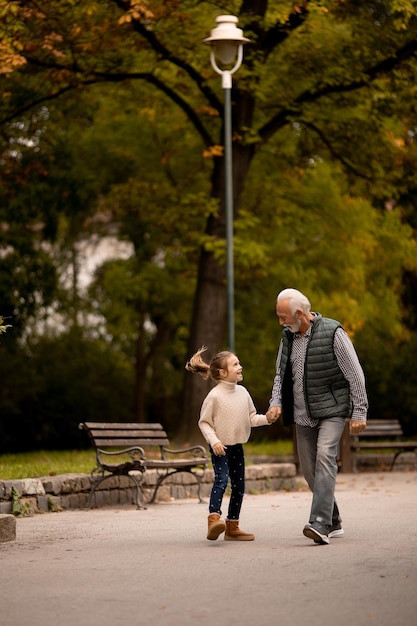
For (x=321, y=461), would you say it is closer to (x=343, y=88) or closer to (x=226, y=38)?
(x=226, y=38)

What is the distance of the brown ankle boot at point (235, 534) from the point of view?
34.8ft

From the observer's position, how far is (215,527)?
10328 mm

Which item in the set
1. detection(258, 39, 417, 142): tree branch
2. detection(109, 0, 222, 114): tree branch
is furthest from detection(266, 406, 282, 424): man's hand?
detection(258, 39, 417, 142): tree branch

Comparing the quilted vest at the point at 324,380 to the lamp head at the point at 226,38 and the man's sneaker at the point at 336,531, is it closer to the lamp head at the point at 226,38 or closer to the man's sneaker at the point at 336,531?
the man's sneaker at the point at 336,531

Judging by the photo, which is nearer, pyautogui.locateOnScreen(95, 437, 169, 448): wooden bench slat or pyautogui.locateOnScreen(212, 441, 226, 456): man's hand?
pyautogui.locateOnScreen(212, 441, 226, 456): man's hand

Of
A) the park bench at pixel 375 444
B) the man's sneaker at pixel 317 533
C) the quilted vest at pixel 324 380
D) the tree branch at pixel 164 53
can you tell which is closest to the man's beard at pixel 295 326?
the quilted vest at pixel 324 380

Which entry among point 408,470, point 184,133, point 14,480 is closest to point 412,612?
point 14,480

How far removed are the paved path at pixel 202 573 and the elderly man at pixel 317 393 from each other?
1.43ft

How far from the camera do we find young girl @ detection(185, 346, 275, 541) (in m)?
10.5

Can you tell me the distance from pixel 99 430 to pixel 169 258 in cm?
1417

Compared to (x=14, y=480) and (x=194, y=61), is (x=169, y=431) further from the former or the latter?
(x=14, y=480)

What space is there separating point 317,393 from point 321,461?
20.9 inches

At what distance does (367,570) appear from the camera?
28.1ft

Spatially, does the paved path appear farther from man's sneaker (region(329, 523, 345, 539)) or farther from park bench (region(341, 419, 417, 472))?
park bench (region(341, 419, 417, 472))
